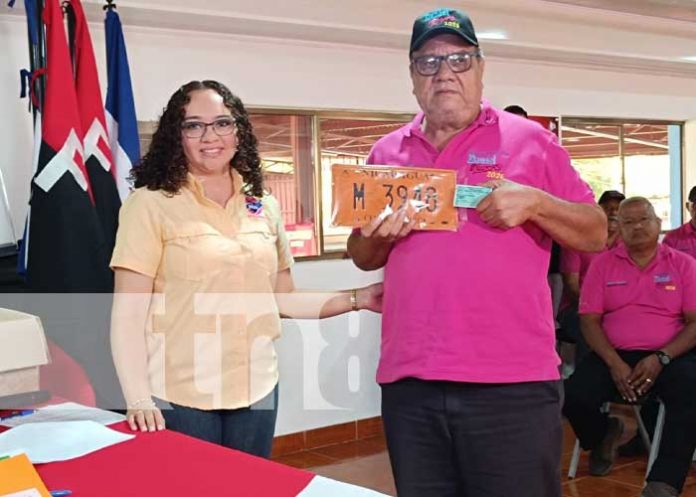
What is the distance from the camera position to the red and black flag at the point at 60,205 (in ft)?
10.4

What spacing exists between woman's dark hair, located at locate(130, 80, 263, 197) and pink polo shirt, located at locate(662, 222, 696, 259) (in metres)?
4.04

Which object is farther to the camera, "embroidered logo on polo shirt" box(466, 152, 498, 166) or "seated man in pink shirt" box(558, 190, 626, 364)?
"seated man in pink shirt" box(558, 190, 626, 364)

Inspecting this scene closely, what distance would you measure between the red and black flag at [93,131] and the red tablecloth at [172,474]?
6.83 ft

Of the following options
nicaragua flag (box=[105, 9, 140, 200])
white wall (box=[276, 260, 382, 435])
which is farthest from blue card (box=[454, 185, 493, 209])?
white wall (box=[276, 260, 382, 435])

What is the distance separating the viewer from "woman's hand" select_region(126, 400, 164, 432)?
5.17 feet

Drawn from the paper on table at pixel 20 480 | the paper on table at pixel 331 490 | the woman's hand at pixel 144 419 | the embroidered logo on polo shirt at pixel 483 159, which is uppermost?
the embroidered logo on polo shirt at pixel 483 159

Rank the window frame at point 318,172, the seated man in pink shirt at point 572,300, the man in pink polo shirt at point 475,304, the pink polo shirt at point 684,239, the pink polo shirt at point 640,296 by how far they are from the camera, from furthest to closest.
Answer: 1. the pink polo shirt at point 684,239
2. the seated man in pink shirt at point 572,300
3. the window frame at point 318,172
4. the pink polo shirt at point 640,296
5. the man in pink polo shirt at point 475,304

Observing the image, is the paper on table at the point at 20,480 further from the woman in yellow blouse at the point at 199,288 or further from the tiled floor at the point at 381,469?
the tiled floor at the point at 381,469

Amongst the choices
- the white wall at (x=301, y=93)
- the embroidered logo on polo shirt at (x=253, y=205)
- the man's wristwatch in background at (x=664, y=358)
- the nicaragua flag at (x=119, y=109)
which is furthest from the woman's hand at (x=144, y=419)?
the man's wristwatch in background at (x=664, y=358)

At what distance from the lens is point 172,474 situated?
1275 mm

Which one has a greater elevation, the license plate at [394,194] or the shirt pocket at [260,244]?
the license plate at [394,194]

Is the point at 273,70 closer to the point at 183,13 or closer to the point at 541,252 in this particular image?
the point at 183,13

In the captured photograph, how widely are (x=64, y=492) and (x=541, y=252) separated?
102 cm

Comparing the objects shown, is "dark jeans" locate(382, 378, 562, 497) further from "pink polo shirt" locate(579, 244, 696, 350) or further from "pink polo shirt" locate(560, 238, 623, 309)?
"pink polo shirt" locate(560, 238, 623, 309)
